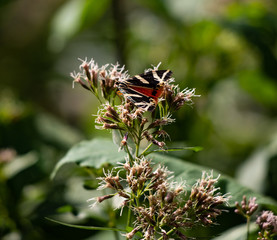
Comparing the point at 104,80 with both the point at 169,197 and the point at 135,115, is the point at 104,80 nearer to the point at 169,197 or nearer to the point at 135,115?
the point at 135,115

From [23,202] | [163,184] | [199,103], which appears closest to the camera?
[163,184]

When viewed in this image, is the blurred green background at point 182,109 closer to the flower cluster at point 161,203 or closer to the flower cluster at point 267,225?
the flower cluster at point 161,203

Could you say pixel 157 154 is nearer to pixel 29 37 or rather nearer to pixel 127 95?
pixel 127 95

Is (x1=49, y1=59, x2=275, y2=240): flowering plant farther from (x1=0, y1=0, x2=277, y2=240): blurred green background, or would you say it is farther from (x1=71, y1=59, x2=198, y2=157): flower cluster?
(x1=0, y1=0, x2=277, y2=240): blurred green background

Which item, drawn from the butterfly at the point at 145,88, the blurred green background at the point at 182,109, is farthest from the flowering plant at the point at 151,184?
A: the blurred green background at the point at 182,109

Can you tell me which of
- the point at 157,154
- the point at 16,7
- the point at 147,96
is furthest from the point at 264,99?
the point at 16,7
